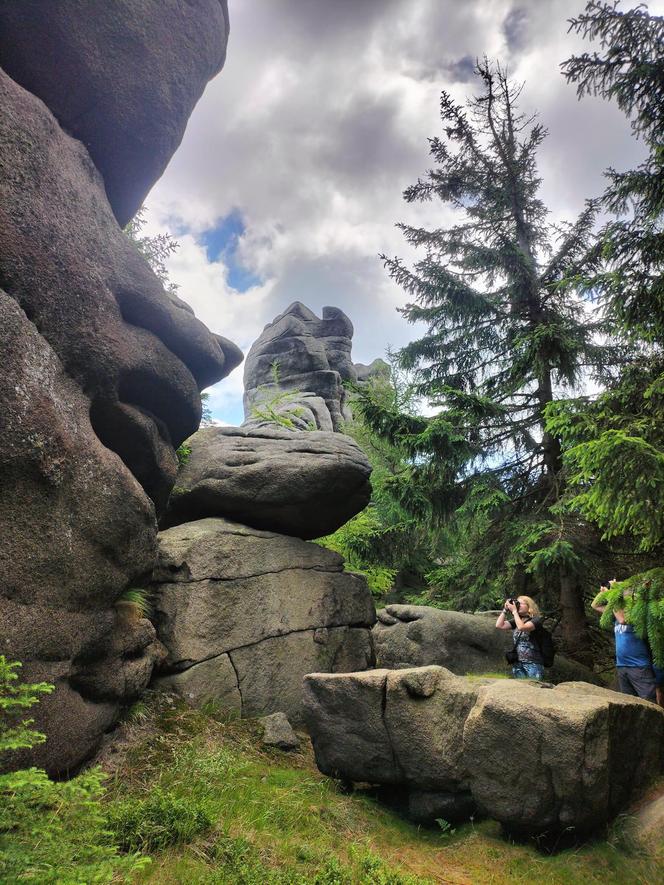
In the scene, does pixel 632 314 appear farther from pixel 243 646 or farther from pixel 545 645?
pixel 243 646

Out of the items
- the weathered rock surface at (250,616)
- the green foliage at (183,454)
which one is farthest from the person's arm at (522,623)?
the green foliage at (183,454)

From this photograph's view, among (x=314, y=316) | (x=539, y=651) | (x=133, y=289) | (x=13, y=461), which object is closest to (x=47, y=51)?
(x=133, y=289)

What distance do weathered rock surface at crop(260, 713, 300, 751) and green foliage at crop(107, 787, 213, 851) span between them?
2890mm

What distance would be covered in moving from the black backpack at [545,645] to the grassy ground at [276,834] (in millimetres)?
3429

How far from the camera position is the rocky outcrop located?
5.07 meters

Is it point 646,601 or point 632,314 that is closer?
point 646,601

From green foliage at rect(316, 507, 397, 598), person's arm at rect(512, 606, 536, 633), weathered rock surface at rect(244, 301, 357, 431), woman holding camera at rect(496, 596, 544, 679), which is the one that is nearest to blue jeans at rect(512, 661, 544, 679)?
woman holding camera at rect(496, 596, 544, 679)

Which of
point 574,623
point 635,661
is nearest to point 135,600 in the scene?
point 635,661

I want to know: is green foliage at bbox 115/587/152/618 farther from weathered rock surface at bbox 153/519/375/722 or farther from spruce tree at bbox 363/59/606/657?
spruce tree at bbox 363/59/606/657

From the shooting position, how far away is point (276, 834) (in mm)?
4926

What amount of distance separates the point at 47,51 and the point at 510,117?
12605 millimetres

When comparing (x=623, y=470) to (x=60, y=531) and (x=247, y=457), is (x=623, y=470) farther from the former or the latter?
(x=247, y=457)

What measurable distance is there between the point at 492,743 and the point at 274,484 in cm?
583

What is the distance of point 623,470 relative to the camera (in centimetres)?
558
